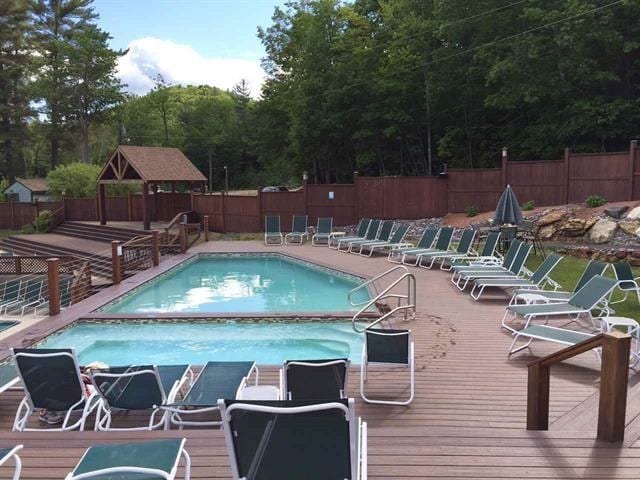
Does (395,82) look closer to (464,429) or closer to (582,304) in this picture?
(582,304)

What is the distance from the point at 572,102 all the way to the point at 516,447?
69.0 feet

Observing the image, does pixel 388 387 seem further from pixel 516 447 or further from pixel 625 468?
pixel 625 468

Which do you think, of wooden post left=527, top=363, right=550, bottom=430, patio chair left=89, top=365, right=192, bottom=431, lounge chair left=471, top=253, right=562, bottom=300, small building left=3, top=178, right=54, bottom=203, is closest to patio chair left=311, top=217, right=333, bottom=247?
lounge chair left=471, top=253, right=562, bottom=300

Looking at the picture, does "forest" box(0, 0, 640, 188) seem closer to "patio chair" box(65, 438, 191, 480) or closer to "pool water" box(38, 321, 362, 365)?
"pool water" box(38, 321, 362, 365)

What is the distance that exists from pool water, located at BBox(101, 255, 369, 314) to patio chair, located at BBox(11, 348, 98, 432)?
14.8 ft

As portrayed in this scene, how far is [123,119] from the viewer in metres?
42.1

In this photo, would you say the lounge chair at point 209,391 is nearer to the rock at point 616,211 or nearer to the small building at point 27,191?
the rock at point 616,211

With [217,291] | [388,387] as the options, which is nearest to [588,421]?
[388,387]

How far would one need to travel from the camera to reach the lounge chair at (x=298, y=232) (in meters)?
17.9

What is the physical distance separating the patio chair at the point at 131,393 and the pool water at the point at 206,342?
258 centimetres

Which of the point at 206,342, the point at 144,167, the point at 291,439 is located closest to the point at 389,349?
the point at 291,439

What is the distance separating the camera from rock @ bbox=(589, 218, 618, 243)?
1245cm

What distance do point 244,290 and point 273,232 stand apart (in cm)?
640

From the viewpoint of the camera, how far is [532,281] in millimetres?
8227
